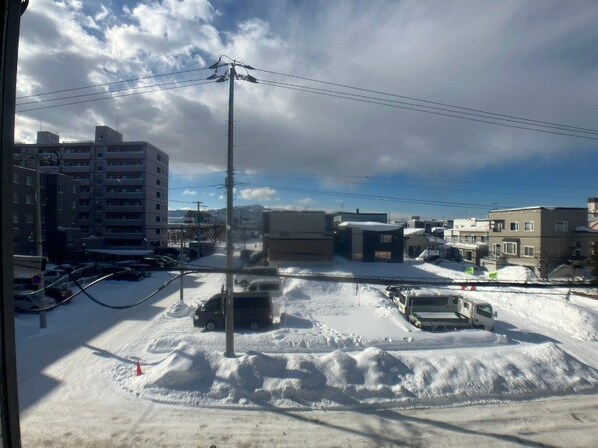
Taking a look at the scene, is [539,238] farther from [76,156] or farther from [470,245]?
[76,156]

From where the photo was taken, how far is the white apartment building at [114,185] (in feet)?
69.7

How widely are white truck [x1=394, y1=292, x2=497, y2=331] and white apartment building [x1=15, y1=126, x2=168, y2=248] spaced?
1629cm

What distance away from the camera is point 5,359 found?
125cm

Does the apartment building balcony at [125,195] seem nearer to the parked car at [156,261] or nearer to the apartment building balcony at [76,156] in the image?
the apartment building balcony at [76,156]

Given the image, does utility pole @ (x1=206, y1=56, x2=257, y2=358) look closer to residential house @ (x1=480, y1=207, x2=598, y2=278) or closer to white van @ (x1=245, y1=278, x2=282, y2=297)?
white van @ (x1=245, y1=278, x2=282, y2=297)

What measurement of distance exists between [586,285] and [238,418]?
4.33m

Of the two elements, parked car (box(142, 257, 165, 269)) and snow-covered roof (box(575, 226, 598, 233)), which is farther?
snow-covered roof (box(575, 226, 598, 233))

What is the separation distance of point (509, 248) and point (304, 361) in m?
15.1

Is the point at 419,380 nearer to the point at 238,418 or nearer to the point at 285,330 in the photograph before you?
the point at 238,418

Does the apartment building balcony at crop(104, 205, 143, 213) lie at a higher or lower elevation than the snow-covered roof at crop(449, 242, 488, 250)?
higher

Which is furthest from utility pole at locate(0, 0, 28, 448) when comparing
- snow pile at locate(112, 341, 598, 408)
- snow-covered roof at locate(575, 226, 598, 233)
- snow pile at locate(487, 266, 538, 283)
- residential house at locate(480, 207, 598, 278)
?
snow-covered roof at locate(575, 226, 598, 233)

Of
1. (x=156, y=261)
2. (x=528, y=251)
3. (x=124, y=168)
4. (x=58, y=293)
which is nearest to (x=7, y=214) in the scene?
(x=58, y=293)

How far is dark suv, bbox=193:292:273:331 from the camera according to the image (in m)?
8.89

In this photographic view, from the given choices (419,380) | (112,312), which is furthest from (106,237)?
(419,380)
